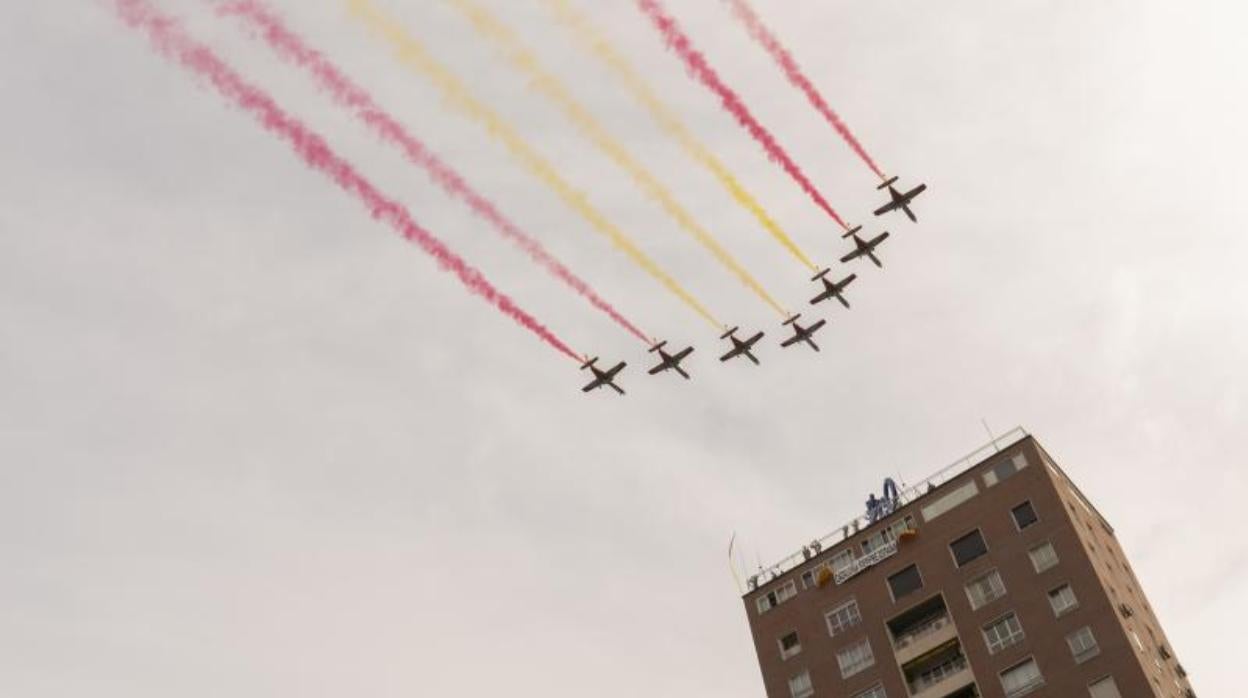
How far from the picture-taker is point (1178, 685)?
7819 cm

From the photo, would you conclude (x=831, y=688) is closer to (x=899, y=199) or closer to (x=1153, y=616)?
(x=1153, y=616)

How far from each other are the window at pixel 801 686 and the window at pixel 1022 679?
14.6m

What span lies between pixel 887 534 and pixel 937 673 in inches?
486

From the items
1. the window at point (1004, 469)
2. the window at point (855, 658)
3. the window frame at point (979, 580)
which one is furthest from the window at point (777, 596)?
the window at point (1004, 469)

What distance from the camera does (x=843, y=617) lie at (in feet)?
277

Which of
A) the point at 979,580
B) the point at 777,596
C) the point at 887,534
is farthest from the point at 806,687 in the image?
the point at 979,580

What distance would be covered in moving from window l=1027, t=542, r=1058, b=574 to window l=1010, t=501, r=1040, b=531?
206cm

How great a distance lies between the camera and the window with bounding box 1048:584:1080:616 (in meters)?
74.2

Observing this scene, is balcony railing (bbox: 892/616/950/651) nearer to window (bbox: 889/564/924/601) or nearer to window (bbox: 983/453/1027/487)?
window (bbox: 889/564/924/601)

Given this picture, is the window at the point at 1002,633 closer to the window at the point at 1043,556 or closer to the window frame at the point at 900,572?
the window at the point at 1043,556

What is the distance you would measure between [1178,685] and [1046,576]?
43.3 feet

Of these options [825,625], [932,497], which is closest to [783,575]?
[825,625]

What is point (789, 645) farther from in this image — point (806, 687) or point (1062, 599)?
point (1062, 599)

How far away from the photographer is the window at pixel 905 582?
8219cm
